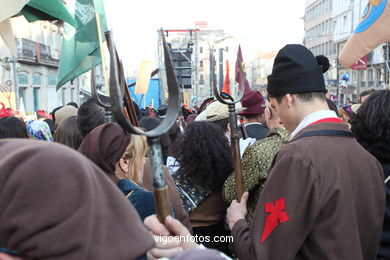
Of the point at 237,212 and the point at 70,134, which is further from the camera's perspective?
the point at 70,134

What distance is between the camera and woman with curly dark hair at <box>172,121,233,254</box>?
3021mm

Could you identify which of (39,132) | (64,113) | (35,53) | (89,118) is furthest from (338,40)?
(89,118)

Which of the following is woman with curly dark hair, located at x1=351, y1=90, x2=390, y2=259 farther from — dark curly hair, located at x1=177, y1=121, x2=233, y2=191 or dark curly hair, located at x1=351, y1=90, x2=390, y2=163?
dark curly hair, located at x1=177, y1=121, x2=233, y2=191

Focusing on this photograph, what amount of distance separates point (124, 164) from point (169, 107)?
108cm

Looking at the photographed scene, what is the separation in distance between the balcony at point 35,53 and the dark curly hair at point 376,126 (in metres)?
25.6

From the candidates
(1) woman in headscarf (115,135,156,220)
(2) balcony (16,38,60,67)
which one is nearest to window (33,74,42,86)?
(2) balcony (16,38,60,67)

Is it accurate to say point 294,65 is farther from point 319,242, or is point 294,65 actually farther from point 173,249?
point 173,249

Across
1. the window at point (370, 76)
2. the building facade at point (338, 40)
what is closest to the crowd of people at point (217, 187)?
the building facade at point (338, 40)

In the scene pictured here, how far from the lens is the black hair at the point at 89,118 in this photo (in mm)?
3395

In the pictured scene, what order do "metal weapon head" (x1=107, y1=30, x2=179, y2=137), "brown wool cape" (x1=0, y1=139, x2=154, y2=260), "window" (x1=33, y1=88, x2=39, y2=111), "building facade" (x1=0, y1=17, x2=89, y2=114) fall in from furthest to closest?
"window" (x1=33, y1=88, x2=39, y2=111) < "building facade" (x1=0, y1=17, x2=89, y2=114) < "metal weapon head" (x1=107, y1=30, x2=179, y2=137) < "brown wool cape" (x1=0, y1=139, x2=154, y2=260)

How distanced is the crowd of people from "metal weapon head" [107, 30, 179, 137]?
16 centimetres

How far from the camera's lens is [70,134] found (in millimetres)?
3709

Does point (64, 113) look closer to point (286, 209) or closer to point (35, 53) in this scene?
point (286, 209)

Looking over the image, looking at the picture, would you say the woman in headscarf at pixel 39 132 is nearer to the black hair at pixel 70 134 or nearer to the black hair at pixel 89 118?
the black hair at pixel 70 134
